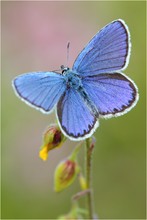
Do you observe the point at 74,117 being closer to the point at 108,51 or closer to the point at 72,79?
the point at 72,79

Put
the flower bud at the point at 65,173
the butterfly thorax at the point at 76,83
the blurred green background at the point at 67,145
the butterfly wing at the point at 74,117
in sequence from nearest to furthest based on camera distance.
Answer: the butterfly wing at the point at 74,117
the butterfly thorax at the point at 76,83
the flower bud at the point at 65,173
the blurred green background at the point at 67,145

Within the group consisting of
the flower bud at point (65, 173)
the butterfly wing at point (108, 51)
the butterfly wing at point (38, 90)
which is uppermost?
the butterfly wing at point (108, 51)

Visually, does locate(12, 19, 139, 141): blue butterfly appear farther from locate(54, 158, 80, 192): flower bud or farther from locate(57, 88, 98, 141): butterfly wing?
locate(54, 158, 80, 192): flower bud

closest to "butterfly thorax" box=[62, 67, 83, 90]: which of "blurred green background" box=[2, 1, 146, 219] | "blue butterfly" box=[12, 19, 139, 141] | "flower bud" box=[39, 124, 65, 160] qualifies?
"blue butterfly" box=[12, 19, 139, 141]

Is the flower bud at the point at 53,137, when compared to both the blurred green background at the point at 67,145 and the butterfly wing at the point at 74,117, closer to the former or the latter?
the butterfly wing at the point at 74,117

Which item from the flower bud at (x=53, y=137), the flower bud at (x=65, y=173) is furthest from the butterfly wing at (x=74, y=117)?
the flower bud at (x=65, y=173)

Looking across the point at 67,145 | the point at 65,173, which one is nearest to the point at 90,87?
the point at 65,173

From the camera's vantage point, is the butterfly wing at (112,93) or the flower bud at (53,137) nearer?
the butterfly wing at (112,93)

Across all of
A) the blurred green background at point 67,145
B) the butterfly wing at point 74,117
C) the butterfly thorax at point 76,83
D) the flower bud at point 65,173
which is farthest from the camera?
the blurred green background at point 67,145
